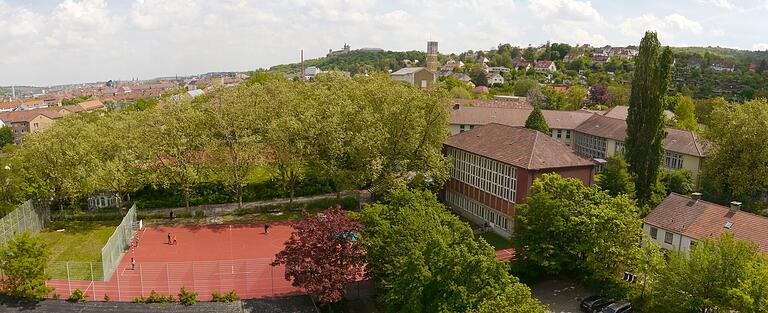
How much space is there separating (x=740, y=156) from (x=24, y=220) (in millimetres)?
54276

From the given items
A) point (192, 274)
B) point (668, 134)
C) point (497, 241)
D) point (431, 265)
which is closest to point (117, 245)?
point (192, 274)

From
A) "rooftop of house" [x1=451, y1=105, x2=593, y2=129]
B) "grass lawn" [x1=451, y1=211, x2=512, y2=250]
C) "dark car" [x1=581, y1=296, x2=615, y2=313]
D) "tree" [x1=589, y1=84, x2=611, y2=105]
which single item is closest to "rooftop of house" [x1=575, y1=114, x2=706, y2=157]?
"rooftop of house" [x1=451, y1=105, x2=593, y2=129]

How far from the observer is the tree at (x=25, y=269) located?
26016mm

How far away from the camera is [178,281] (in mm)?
28406

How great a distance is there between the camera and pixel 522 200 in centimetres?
3559

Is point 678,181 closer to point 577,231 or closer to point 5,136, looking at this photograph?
point 577,231

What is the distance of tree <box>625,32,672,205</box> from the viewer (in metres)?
40.7

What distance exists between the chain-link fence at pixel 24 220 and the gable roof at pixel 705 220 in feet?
135

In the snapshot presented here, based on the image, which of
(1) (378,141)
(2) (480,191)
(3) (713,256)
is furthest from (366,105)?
(3) (713,256)

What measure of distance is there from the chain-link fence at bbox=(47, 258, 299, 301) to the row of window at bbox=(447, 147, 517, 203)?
1708 cm

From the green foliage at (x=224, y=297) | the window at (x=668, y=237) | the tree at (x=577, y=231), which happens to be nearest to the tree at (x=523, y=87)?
the window at (x=668, y=237)

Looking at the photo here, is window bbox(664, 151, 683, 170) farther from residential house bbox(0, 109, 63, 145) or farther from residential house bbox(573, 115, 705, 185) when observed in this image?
residential house bbox(0, 109, 63, 145)

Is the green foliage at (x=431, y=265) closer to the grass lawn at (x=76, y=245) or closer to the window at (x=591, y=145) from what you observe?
the grass lawn at (x=76, y=245)

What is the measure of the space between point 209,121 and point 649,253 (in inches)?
1318
